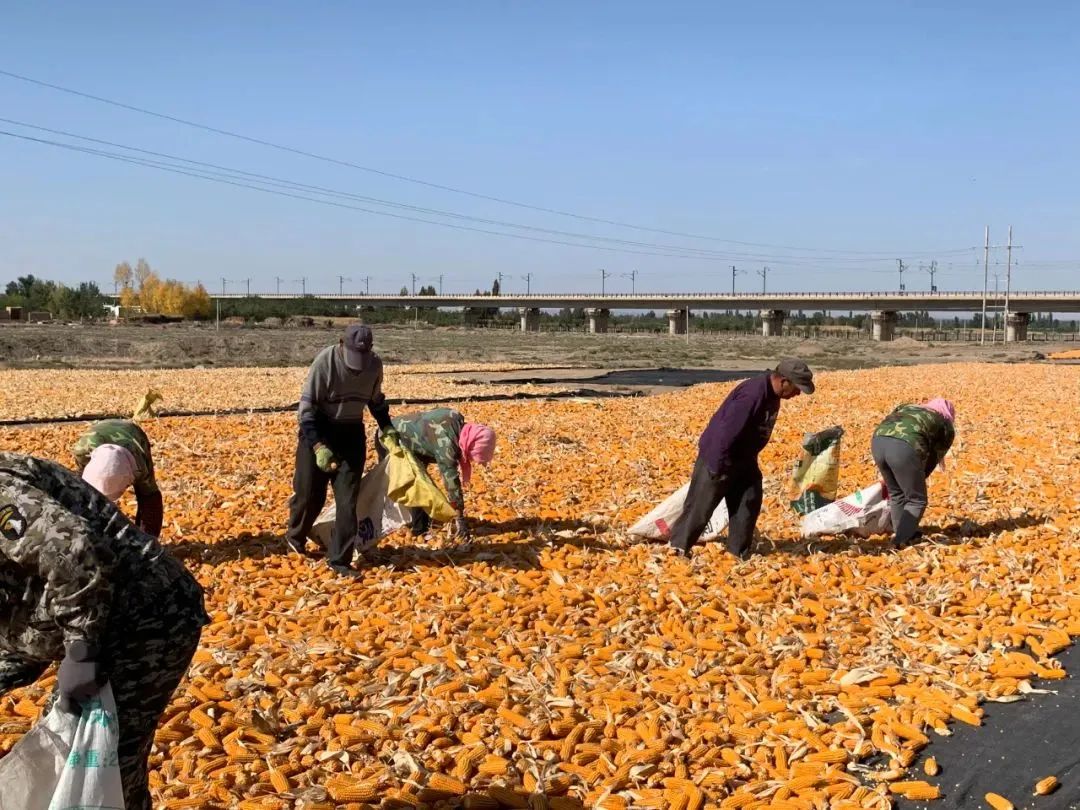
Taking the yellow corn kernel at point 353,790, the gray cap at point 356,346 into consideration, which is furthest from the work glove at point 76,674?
the gray cap at point 356,346

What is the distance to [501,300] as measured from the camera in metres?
122

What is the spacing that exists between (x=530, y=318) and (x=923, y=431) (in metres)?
111

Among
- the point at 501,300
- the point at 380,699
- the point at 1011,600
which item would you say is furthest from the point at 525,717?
the point at 501,300

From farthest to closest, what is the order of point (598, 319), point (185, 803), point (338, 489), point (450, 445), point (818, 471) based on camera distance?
1. point (598, 319)
2. point (818, 471)
3. point (450, 445)
4. point (338, 489)
5. point (185, 803)

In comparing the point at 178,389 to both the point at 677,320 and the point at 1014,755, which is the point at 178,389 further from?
the point at 677,320

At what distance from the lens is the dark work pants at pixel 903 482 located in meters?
6.88

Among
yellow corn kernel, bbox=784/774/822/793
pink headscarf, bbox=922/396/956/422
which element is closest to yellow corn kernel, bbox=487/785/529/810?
yellow corn kernel, bbox=784/774/822/793

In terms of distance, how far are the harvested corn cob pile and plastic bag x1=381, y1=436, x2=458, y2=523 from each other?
12.4m

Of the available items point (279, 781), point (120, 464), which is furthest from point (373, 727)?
point (120, 464)

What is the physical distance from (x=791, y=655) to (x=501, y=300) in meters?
118

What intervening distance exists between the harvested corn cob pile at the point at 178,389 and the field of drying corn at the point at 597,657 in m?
9.70

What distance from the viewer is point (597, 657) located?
Result: 4996 mm

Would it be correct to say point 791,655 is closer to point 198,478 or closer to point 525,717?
point 525,717

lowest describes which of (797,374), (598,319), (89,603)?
(89,603)
